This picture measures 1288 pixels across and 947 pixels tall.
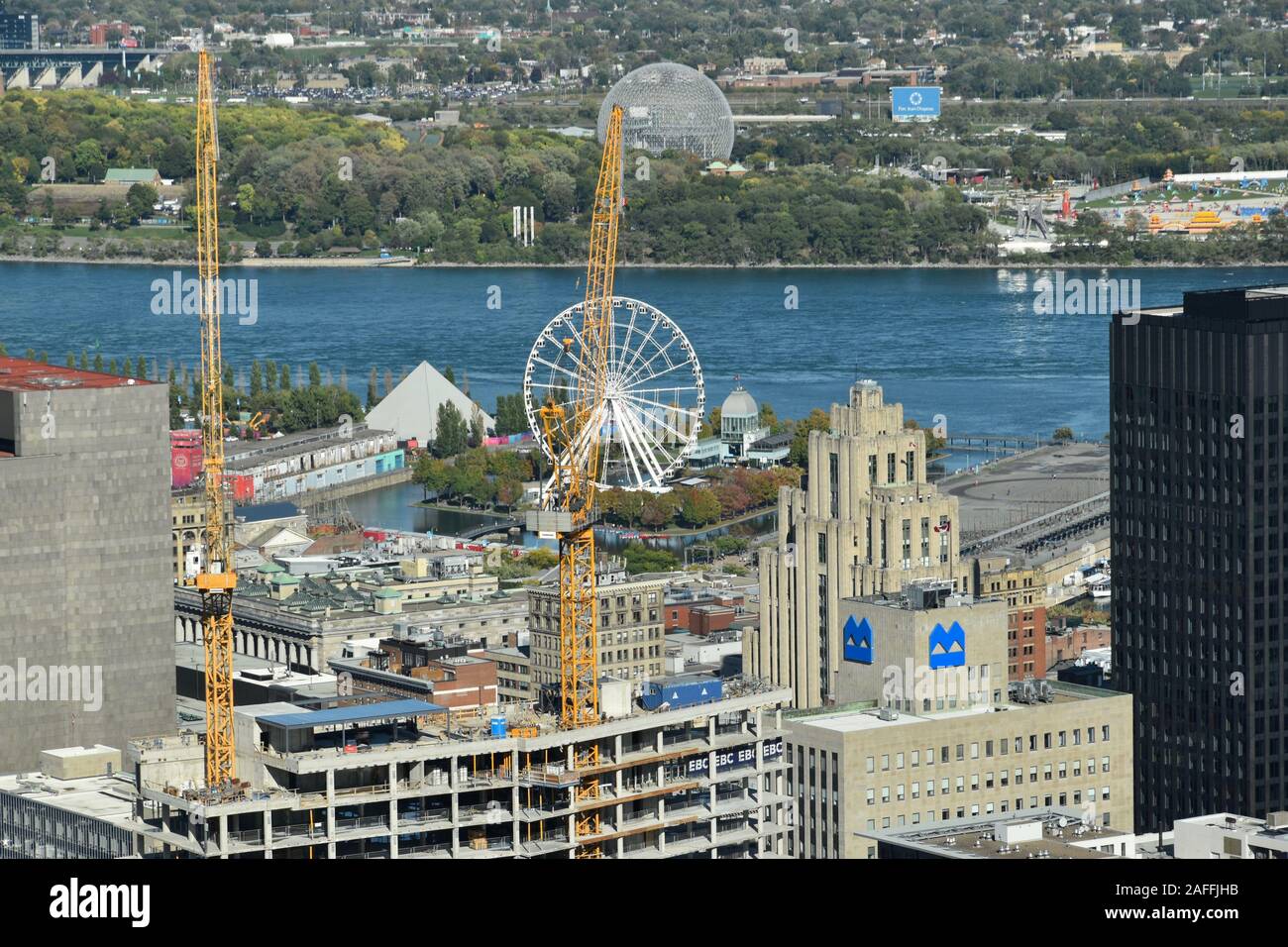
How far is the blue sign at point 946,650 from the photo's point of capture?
30.2 metres

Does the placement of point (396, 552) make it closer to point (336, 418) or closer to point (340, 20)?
point (336, 418)

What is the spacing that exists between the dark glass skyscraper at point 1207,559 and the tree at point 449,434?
3406 cm

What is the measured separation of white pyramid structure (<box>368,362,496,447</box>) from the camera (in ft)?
231

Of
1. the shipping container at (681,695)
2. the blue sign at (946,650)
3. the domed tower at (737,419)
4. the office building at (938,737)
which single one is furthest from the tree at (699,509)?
the shipping container at (681,695)

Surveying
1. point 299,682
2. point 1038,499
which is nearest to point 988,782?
point 299,682

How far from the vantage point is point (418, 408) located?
232ft

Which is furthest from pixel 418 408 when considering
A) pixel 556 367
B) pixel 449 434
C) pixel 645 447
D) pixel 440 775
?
pixel 440 775

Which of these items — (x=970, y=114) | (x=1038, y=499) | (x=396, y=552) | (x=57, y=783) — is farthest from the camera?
(x=970, y=114)

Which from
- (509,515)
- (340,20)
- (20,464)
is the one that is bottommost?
(509,515)

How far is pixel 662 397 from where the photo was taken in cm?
7412

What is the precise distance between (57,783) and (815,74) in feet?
470

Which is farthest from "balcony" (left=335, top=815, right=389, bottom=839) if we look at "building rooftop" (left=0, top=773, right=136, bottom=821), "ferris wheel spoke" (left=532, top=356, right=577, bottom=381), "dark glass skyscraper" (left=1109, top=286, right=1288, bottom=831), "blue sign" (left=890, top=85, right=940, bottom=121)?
"blue sign" (left=890, top=85, right=940, bottom=121)

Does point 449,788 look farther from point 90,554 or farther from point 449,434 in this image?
point 449,434

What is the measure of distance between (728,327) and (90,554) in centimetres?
6346
